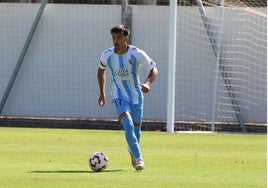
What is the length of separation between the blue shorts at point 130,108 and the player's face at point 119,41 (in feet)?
2.37

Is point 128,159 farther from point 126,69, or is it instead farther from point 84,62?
point 84,62

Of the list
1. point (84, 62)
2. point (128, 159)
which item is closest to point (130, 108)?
point (128, 159)

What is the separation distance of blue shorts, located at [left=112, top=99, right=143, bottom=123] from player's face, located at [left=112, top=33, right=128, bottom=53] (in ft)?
2.37

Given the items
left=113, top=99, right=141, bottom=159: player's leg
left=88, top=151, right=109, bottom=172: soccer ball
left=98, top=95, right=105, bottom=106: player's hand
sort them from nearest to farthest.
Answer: left=88, top=151, right=109, bottom=172: soccer ball
left=113, top=99, right=141, bottom=159: player's leg
left=98, top=95, right=105, bottom=106: player's hand

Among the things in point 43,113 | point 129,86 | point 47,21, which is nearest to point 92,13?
point 47,21

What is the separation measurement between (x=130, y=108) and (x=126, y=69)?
1.80ft

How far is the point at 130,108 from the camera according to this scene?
14125 mm

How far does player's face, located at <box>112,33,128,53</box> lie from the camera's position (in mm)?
13595

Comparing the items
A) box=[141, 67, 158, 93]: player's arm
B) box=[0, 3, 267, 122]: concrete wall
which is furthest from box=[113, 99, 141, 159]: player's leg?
box=[0, 3, 267, 122]: concrete wall

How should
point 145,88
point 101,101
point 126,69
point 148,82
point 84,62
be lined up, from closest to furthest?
point 145,88
point 148,82
point 126,69
point 101,101
point 84,62

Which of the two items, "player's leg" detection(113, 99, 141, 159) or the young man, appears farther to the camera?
the young man

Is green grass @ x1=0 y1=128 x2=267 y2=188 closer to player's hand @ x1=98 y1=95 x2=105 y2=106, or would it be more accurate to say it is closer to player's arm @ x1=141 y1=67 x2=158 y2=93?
player's hand @ x1=98 y1=95 x2=105 y2=106

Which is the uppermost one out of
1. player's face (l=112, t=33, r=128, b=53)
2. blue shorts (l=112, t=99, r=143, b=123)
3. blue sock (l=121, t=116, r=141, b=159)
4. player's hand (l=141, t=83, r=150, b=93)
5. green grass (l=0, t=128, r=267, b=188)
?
player's face (l=112, t=33, r=128, b=53)

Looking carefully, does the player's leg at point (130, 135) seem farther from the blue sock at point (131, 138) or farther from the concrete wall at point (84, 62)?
the concrete wall at point (84, 62)
